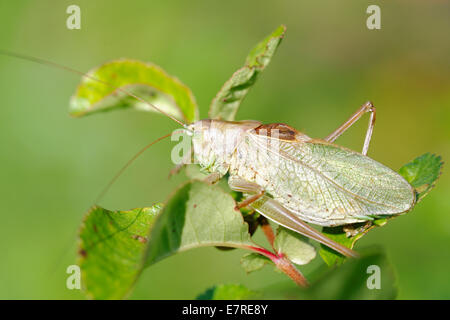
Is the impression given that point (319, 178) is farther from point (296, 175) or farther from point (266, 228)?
point (266, 228)

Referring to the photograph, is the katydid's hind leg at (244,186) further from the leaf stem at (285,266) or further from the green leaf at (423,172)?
the green leaf at (423,172)

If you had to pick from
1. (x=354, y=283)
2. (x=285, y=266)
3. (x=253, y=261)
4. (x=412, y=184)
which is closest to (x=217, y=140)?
(x=253, y=261)

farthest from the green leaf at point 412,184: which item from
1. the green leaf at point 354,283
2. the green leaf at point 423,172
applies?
the green leaf at point 354,283

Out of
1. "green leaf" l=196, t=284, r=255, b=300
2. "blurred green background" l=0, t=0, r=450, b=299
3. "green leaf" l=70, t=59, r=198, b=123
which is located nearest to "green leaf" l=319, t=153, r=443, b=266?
"green leaf" l=196, t=284, r=255, b=300

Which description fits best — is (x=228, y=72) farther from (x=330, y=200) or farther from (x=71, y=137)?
(x=330, y=200)

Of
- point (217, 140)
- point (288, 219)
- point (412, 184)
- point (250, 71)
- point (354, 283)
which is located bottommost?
point (354, 283)

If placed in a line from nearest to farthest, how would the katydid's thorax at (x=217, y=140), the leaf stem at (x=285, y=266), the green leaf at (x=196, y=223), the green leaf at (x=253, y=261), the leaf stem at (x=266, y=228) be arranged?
the green leaf at (x=196, y=223) → the leaf stem at (x=285, y=266) → the green leaf at (x=253, y=261) → the leaf stem at (x=266, y=228) → the katydid's thorax at (x=217, y=140)
